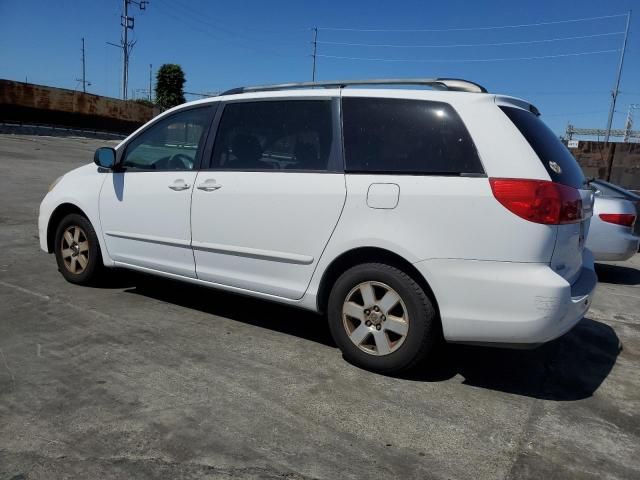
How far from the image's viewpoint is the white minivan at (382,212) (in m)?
3.10

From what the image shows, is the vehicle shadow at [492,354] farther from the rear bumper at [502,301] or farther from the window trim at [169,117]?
the window trim at [169,117]

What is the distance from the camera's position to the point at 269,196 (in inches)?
150

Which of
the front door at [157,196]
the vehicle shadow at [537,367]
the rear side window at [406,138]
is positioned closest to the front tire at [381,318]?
the vehicle shadow at [537,367]

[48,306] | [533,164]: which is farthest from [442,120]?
[48,306]

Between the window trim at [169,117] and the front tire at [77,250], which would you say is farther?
the front tire at [77,250]

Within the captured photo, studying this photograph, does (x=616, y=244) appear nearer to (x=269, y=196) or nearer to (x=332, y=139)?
(x=332, y=139)

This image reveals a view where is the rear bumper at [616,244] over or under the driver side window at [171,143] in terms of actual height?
under

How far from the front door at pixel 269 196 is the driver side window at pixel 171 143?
0.24 metres

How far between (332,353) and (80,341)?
175 cm

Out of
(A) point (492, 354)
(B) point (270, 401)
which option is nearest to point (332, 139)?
(B) point (270, 401)

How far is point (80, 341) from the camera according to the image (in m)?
3.80

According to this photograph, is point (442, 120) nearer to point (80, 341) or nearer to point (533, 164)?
point (533, 164)

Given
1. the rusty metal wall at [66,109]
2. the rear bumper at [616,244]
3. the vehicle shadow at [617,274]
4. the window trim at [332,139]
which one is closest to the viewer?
the window trim at [332,139]

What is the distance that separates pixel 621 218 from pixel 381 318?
475 cm
